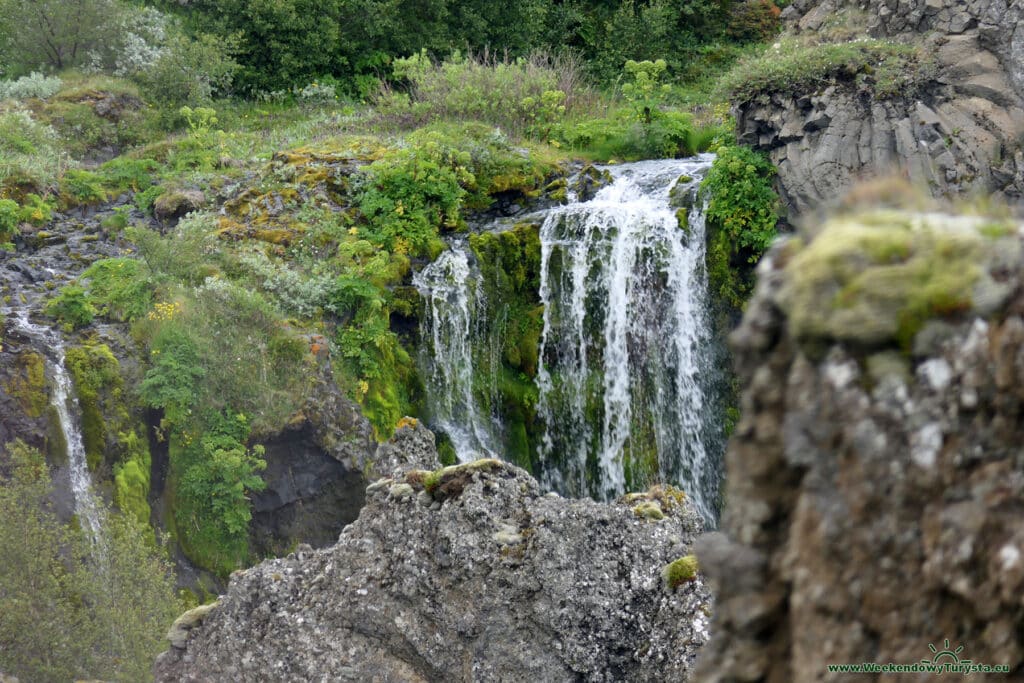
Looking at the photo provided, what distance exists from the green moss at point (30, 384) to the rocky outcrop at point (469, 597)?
17.5ft

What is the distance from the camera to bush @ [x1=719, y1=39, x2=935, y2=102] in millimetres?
13539

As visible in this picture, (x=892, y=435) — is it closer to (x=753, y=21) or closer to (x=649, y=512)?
(x=649, y=512)

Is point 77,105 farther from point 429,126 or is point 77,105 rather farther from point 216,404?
point 216,404

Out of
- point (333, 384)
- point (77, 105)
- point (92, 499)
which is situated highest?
point (77, 105)

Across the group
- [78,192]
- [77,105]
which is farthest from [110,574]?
[77,105]

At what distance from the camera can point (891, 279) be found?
8.15ft

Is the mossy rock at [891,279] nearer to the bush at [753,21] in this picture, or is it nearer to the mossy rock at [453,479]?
the mossy rock at [453,479]

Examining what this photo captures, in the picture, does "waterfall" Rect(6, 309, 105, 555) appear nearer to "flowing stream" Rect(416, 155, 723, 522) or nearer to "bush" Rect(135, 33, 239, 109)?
"flowing stream" Rect(416, 155, 723, 522)

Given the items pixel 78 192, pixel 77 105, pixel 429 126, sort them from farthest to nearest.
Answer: pixel 77 105 → pixel 429 126 → pixel 78 192

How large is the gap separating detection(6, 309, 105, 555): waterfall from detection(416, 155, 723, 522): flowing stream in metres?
4.69

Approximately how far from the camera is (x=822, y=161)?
1348cm

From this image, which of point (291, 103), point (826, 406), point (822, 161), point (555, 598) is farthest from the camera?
point (291, 103)

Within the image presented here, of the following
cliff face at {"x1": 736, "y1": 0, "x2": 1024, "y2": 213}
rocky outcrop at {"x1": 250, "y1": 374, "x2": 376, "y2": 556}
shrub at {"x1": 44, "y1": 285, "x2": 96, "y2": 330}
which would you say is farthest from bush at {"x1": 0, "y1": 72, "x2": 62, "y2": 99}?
cliff face at {"x1": 736, "y1": 0, "x2": 1024, "y2": 213}

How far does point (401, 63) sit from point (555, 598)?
53.6 ft
